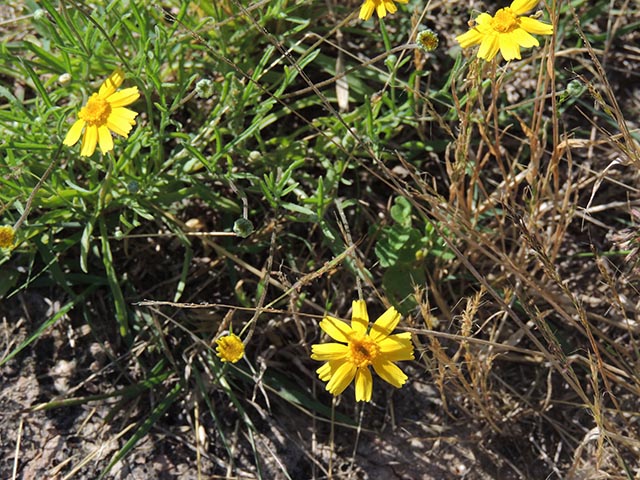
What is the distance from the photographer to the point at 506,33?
1936 mm

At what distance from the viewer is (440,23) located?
9.91 feet

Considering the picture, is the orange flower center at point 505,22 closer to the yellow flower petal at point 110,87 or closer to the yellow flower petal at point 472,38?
the yellow flower petal at point 472,38

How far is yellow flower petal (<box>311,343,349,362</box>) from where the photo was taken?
6.24 ft

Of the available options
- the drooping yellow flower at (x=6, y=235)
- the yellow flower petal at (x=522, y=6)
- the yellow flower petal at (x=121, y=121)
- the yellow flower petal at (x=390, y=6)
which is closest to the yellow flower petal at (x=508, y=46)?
the yellow flower petal at (x=522, y=6)

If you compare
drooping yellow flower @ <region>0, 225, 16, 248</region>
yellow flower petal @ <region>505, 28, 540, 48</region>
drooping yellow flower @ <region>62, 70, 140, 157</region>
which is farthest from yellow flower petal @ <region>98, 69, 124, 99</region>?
yellow flower petal @ <region>505, 28, 540, 48</region>

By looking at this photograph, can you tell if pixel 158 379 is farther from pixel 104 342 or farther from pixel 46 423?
pixel 46 423

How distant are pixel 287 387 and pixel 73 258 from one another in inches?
36.2

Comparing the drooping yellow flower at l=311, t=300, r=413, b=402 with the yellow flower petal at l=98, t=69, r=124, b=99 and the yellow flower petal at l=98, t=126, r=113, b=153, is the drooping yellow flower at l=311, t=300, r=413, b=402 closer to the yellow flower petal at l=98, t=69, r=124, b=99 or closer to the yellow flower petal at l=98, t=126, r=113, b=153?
the yellow flower petal at l=98, t=126, r=113, b=153

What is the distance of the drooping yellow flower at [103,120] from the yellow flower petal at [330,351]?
32.0 inches

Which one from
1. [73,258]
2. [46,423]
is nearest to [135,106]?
[73,258]

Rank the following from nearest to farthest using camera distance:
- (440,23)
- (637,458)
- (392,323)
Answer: (392,323) < (637,458) < (440,23)

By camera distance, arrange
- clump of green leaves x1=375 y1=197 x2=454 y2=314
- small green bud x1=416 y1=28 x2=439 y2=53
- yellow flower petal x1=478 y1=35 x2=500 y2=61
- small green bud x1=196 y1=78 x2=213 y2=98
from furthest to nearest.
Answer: clump of green leaves x1=375 y1=197 x2=454 y2=314
small green bud x1=196 y1=78 x2=213 y2=98
small green bud x1=416 y1=28 x2=439 y2=53
yellow flower petal x1=478 y1=35 x2=500 y2=61

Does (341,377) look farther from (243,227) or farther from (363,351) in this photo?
(243,227)

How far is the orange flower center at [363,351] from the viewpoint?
1.88 metres
